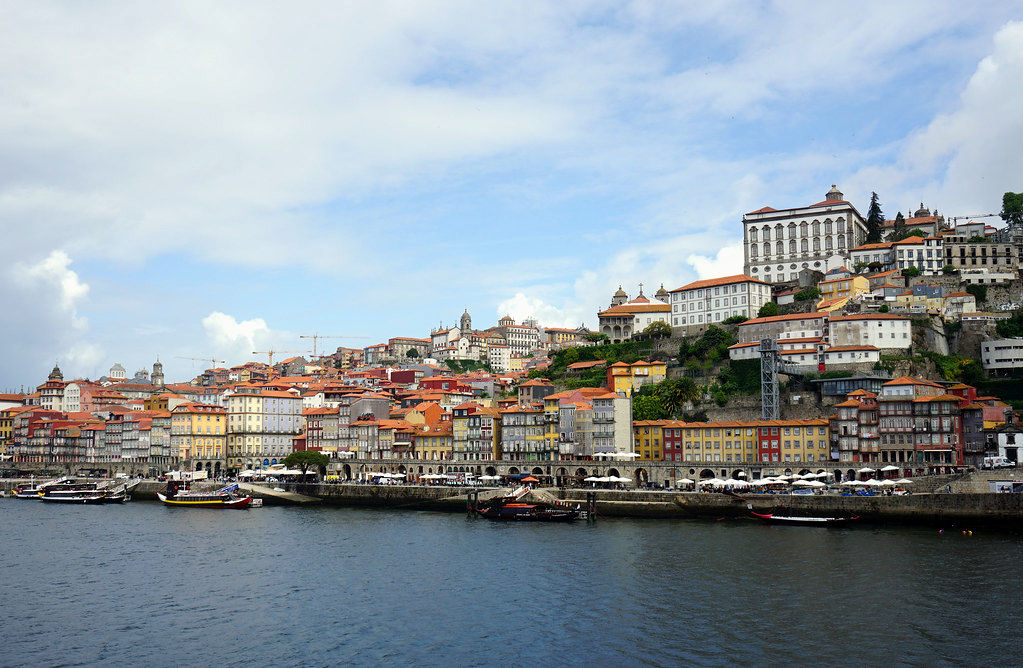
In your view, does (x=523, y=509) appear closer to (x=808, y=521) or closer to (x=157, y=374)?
(x=808, y=521)

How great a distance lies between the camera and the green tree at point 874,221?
124500 mm

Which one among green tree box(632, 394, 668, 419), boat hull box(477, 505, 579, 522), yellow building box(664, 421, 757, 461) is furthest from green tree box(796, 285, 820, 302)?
boat hull box(477, 505, 579, 522)

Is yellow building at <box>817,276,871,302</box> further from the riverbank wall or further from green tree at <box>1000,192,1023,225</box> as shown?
the riverbank wall

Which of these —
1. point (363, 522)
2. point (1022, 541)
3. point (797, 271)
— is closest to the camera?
point (1022, 541)

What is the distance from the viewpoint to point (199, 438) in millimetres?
115625

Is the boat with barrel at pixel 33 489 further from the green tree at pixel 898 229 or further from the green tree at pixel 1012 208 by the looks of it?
the green tree at pixel 1012 208

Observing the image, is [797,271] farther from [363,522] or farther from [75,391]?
[75,391]

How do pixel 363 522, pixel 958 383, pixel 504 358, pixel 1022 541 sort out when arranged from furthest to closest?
pixel 504 358 < pixel 958 383 < pixel 363 522 < pixel 1022 541

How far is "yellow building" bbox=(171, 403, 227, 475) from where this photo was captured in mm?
114812

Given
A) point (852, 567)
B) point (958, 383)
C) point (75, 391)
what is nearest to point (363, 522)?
point (852, 567)

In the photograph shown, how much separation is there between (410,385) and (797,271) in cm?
6012

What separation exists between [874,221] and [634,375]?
166 ft

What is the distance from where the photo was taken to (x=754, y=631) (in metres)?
32.8

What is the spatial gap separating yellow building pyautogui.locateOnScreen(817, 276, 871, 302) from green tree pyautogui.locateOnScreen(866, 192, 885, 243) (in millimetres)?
22014
